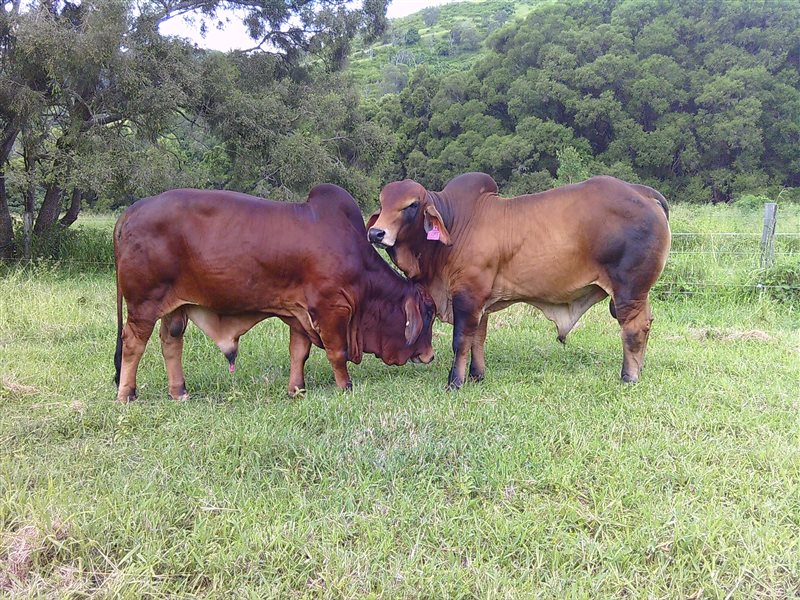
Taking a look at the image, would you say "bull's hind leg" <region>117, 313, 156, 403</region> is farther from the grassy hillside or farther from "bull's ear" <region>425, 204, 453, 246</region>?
the grassy hillside

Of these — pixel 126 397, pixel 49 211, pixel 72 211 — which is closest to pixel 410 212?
pixel 126 397

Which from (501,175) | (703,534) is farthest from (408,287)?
(501,175)

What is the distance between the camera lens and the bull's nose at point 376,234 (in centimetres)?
362

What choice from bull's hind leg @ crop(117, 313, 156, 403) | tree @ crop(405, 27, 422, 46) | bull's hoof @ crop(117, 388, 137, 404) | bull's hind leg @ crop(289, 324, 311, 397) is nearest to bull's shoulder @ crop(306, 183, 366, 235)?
bull's hind leg @ crop(289, 324, 311, 397)

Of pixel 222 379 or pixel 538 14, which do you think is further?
pixel 538 14

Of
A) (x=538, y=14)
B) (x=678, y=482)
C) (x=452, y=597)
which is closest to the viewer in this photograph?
(x=452, y=597)

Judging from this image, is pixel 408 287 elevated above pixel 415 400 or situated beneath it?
elevated above

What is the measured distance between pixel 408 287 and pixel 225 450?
176cm

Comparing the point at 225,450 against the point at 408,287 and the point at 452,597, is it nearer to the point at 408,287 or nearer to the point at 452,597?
the point at 452,597

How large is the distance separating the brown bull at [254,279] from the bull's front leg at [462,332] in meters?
0.28

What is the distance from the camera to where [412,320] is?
160 inches

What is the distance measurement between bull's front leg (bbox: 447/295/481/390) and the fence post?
4.37 m

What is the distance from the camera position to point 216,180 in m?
12.2

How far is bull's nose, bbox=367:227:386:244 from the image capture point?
11.9ft
